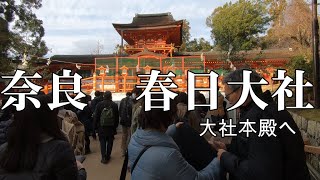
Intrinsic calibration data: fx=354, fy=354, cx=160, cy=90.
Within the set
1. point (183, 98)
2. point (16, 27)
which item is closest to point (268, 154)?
point (183, 98)

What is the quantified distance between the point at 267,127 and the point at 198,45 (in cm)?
4251

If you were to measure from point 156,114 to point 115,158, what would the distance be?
5591 millimetres

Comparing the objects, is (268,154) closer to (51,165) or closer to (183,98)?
(51,165)

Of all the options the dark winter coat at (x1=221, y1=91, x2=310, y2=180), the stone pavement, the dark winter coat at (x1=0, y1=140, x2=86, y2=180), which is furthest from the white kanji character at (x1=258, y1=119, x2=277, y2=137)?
the stone pavement

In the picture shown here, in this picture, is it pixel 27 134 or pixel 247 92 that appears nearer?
pixel 27 134

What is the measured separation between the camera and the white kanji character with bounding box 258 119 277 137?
5.90ft

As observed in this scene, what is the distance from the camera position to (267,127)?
1.86 meters

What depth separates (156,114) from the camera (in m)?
2.01

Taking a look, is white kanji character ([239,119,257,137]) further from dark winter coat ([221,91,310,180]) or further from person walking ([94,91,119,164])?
person walking ([94,91,119,164])

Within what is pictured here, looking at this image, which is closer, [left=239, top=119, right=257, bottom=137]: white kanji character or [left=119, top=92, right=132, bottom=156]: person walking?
[left=239, top=119, right=257, bottom=137]: white kanji character

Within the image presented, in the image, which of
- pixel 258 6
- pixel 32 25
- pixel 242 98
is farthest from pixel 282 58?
pixel 242 98

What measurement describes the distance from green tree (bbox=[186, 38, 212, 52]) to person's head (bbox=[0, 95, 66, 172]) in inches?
1572

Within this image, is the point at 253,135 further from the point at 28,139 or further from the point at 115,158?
the point at 115,158

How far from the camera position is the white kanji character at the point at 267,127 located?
1798mm
